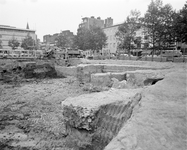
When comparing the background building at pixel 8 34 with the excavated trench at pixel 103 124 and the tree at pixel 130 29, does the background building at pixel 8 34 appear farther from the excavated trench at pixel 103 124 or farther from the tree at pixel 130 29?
the excavated trench at pixel 103 124

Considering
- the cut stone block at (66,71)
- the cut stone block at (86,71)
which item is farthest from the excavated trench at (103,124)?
the cut stone block at (66,71)

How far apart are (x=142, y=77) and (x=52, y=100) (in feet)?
16.6

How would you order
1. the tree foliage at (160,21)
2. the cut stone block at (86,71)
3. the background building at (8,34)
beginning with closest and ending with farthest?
1. the cut stone block at (86,71)
2. the tree foliage at (160,21)
3. the background building at (8,34)

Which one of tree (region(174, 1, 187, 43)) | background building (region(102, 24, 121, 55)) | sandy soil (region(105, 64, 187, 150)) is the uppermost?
background building (region(102, 24, 121, 55))

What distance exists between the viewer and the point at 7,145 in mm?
4309

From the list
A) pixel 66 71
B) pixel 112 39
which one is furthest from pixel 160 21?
pixel 112 39

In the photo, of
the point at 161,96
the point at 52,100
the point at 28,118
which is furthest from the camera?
the point at 52,100

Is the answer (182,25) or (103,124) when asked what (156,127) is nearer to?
(103,124)

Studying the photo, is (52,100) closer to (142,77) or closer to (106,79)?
(106,79)

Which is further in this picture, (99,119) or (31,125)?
(31,125)

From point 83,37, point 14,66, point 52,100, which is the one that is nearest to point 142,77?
point 52,100

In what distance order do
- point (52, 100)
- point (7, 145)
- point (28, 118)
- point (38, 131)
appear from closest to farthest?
point (7, 145), point (38, 131), point (28, 118), point (52, 100)

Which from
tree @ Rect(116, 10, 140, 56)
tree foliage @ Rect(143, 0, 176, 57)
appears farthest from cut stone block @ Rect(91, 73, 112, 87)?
tree @ Rect(116, 10, 140, 56)

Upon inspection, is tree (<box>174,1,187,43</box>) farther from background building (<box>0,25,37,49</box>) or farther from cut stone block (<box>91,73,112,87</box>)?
background building (<box>0,25,37,49</box>)
